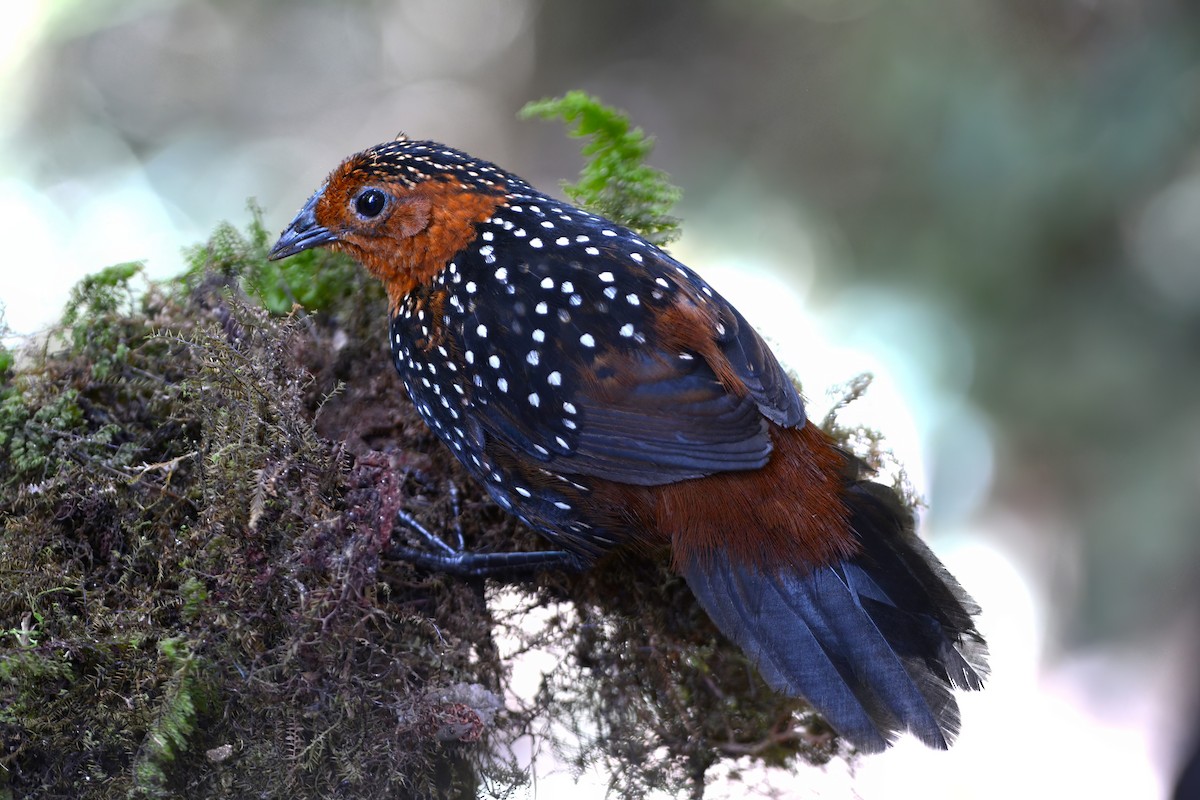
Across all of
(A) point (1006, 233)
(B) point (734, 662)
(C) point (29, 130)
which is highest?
(C) point (29, 130)

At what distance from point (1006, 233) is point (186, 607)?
3627mm

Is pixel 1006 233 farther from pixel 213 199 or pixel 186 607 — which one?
pixel 213 199

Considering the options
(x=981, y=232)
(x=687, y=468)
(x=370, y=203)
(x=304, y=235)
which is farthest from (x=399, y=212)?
(x=981, y=232)

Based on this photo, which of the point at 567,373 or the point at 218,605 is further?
the point at 567,373

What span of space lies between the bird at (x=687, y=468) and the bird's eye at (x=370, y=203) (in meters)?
0.33

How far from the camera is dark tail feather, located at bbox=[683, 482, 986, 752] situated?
1.87 metres

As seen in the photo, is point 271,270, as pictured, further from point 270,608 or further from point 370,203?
point 270,608

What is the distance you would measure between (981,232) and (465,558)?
119 inches

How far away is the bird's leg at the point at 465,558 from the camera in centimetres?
205

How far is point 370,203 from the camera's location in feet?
7.90

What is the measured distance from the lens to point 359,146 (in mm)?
6059

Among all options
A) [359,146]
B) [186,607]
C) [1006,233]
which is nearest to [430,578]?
[186,607]

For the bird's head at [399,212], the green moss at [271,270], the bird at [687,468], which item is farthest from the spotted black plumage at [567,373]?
the green moss at [271,270]

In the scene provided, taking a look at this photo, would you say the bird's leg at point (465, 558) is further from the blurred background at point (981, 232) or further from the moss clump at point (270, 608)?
the blurred background at point (981, 232)
